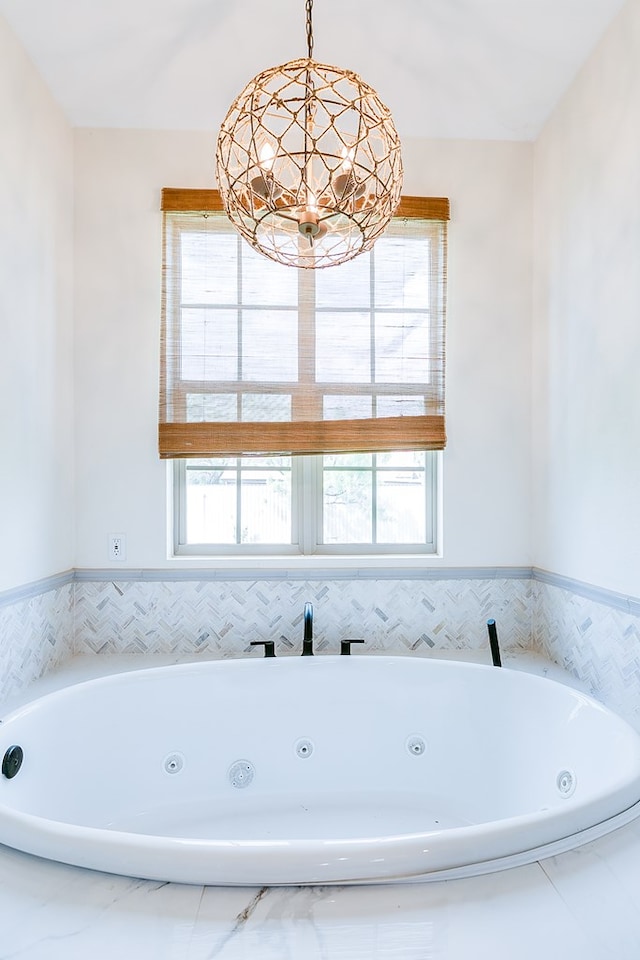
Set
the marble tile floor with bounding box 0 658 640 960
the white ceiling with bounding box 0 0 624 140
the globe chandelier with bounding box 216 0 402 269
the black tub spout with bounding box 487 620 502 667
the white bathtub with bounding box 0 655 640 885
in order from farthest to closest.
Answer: the black tub spout with bounding box 487 620 502 667 < the white ceiling with bounding box 0 0 624 140 < the white bathtub with bounding box 0 655 640 885 < the globe chandelier with bounding box 216 0 402 269 < the marble tile floor with bounding box 0 658 640 960

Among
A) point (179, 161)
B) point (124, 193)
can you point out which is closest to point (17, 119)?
point (124, 193)

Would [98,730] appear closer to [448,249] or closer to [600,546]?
[600,546]

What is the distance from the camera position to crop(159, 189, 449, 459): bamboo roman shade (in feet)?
7.34

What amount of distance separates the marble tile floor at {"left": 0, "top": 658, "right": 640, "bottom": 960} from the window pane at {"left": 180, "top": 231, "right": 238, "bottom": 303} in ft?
6.34

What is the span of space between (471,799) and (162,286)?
2203 millimetres

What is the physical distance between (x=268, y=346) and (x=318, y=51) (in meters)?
1.01

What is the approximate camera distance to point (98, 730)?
1717 millimetres

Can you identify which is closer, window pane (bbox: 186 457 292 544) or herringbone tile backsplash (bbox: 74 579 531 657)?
herringbone tile backsplash (bbox: 74 579 531 657)

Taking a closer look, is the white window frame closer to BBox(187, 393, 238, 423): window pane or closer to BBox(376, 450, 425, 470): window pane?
BBox(376, 450, 425, 470): window pane

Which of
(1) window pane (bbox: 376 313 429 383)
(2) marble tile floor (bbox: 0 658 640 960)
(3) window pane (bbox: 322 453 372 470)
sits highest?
(1) window pane (bbox: 376 313 429 383)

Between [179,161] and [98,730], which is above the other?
[179,161]

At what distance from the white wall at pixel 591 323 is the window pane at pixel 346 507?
2.34ft

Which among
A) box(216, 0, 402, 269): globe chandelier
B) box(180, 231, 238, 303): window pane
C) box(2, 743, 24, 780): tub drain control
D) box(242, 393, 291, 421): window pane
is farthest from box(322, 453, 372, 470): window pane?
box(2, 743, 24, 780): tub drain control

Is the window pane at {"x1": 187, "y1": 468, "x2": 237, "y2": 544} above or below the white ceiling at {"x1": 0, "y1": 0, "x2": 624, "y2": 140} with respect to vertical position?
below
